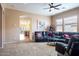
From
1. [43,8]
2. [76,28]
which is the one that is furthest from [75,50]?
[43,8]

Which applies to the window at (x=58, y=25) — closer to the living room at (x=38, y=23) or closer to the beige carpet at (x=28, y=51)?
the living room at (x=38, y=23)

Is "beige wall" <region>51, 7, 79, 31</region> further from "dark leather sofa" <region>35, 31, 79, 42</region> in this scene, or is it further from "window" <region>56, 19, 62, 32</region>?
"dark leather sofa" <region>35, 31, 79, 42</region>

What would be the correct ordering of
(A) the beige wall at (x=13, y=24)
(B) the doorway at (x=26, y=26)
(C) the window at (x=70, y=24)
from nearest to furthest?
(C) the window at (x=70, y=24)
(A) the beige wall at (x=13, y=24)
(B) the doorway at (x=26, y=26)

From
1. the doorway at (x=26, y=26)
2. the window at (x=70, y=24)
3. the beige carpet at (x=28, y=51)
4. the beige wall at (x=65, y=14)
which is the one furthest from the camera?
the doorway at (x=26, y=26)

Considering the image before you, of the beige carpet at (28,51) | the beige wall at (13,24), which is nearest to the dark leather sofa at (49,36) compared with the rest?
the beige wall at (13,24)

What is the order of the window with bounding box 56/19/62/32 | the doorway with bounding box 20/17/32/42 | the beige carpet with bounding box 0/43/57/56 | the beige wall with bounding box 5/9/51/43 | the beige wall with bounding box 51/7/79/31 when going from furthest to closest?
the doorway with bounding box 20/17/32/42
the beige wall with bounding box 5/9/51/43
the window with bounding box 56/19/62/32
the beige wall with bounding box 51/7/79/31
the beige carpet with bounding box 0/43/57/56

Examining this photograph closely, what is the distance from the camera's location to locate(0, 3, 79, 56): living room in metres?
6.54

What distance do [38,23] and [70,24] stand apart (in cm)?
189

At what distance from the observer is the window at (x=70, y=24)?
663cm

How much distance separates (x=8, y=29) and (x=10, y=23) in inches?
15.3

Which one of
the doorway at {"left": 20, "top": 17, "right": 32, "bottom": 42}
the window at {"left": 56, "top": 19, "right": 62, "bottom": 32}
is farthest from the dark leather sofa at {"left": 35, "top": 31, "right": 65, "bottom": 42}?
the doorway at {"left": 20, "top": 17, "right": 32, "bottom": 42}

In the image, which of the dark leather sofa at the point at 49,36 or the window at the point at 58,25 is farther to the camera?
the window at the point at 58,25

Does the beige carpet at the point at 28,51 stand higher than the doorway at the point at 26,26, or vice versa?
the doorway at the point at 26,26

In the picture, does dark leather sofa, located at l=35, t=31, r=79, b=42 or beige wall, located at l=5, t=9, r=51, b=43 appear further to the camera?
beige wall, located at l=5, t=9, r=51, b=43
